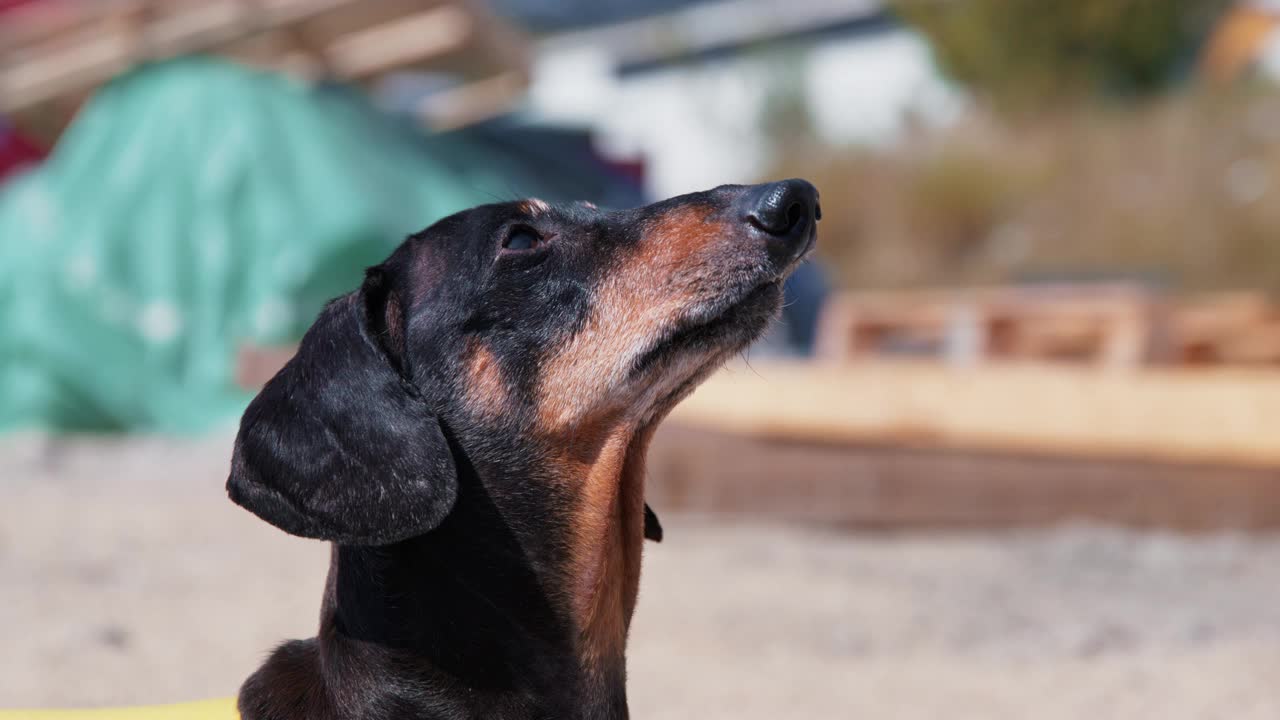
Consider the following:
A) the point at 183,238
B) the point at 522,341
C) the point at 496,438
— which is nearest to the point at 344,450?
the point at 496,438

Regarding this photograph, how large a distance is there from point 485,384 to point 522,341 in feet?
0.34

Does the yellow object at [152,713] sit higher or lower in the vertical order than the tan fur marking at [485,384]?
lower

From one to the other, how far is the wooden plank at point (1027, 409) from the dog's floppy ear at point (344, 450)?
3.85 metres

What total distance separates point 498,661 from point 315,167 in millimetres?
7922

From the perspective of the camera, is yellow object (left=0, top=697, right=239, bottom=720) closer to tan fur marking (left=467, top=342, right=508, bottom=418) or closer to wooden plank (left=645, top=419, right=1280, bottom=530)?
tan fur marking (left=467, top=342, right=508, bottom=418)

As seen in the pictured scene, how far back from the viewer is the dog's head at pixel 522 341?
2.03 metres

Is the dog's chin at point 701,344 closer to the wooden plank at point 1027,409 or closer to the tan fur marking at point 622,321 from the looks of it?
the tan fur marking at point 622,321

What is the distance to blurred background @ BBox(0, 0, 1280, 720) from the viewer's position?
4.10m

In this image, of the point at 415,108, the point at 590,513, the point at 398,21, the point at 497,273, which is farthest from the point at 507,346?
the point at 415,108

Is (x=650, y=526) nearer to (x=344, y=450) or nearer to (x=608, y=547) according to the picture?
(x=608, y=547)

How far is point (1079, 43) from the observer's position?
18.2 meters

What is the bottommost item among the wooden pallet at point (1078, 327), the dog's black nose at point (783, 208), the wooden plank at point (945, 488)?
the dog's black nose at point (783, 208)

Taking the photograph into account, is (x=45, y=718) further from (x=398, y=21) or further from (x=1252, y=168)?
(x=1252, y=168)

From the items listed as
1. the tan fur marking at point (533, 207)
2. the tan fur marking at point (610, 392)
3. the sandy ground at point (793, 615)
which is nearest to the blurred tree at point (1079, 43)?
the sandy ground at point (793, 615)
